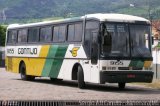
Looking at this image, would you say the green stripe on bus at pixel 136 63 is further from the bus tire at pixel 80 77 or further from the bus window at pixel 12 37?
the bus window at pixel 12 37

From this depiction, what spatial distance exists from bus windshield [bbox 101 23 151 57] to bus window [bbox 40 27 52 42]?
17.2 feet

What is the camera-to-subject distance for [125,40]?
22.4 metres

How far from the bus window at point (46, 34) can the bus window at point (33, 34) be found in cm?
64

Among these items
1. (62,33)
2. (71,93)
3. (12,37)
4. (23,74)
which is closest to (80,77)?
(71,93)

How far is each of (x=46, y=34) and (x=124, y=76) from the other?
21.5ft

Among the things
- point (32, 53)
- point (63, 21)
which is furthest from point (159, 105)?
point (32, 53)

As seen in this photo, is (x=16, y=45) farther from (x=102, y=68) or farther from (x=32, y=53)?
(x=102, y=68)

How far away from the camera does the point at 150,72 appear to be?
22.5 metres

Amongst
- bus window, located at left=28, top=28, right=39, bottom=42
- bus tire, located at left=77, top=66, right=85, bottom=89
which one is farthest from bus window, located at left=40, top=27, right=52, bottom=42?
bus tire, located at left=77, top=66, right=85, bottom=89

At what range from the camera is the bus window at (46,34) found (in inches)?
1056

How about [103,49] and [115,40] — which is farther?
[115,40]

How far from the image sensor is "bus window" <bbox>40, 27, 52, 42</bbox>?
2682 cm

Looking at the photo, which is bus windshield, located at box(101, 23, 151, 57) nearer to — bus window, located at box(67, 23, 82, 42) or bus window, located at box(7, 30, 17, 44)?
bus window, located at box(67, 23, 82, 42)

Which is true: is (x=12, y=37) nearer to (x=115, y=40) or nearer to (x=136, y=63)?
(x=115, y=40)
